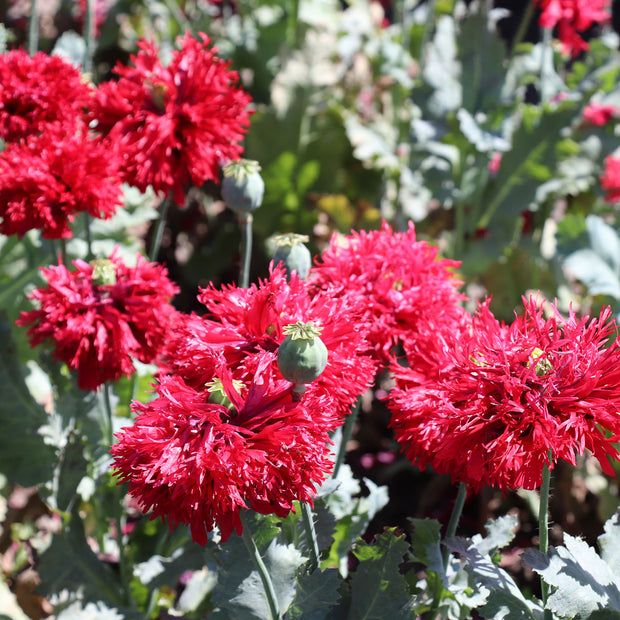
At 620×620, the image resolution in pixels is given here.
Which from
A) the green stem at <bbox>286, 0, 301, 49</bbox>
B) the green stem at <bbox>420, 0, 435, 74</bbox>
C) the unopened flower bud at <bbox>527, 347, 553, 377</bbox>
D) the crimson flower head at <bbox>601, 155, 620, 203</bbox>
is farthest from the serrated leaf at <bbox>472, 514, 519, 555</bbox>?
the green stem at <bbox>286, 0, 301, 49</bbox>

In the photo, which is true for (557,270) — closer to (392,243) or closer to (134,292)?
(392,243)

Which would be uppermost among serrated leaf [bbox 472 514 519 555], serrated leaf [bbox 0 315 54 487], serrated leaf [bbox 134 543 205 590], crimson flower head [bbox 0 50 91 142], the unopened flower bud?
crimson flower head [bbox 0 50 91 142]

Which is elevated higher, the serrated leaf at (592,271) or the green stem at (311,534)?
the green stem at (311,534)

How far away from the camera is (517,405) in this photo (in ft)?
2.56

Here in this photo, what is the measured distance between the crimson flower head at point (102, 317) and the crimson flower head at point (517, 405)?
440 millimetres

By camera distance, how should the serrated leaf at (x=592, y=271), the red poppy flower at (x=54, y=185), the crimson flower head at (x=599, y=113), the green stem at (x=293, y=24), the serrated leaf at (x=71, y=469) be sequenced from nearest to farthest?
the red poppy flower at (x=54, y=185), the serrated leaf at (x=71, y=469), the serrated leaf at (x=592, y=271), the crimson flower head at (x=599, y=113), the green stem at (x=293, y=24)

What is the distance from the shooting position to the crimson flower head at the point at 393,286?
100cm

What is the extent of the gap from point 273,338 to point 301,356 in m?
0.14

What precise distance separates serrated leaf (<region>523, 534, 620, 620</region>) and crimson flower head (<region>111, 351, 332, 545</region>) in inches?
12.6

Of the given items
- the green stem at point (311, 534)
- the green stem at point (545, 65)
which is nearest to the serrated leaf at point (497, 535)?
the green stem at point (311, 534)

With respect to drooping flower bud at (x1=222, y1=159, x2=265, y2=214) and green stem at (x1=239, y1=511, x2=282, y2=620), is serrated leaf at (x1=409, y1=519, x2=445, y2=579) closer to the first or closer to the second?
green stem at (x1=239, y1=511, x2=282, y2=620)

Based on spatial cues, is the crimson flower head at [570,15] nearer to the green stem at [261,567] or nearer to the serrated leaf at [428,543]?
the serrated leaf at [428,543]

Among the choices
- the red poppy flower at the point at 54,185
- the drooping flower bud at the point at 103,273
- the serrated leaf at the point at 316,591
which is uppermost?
the red poppy flower at the point at 54,185

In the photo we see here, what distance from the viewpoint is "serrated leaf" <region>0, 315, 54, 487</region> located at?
1.54 m
